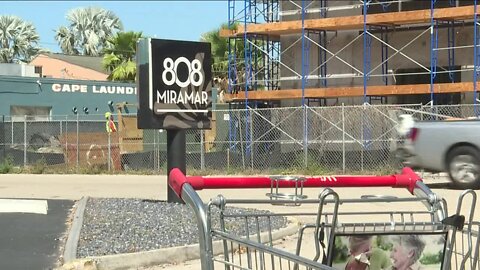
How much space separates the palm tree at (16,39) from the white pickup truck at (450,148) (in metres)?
51.8

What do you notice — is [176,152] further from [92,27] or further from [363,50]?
[92,27]

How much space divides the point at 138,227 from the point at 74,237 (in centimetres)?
100

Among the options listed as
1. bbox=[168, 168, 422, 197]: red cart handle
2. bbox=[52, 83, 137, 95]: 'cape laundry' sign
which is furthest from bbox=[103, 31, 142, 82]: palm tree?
bbox=[168, 168, 422, 197]: red cart handle

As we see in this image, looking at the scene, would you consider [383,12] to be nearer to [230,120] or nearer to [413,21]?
[413,21]

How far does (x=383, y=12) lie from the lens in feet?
88.5

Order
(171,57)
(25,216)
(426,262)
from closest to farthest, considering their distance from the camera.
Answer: (426,262) → (25,216) → (171,57)

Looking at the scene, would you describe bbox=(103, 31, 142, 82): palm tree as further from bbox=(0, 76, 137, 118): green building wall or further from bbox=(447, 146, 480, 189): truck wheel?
bbox=(447, 146, 480, 189): truck wheel

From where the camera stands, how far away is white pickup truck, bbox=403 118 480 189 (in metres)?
15.2

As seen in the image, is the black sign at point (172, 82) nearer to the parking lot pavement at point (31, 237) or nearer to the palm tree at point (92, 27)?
the parking lot pavement at point (31, 237)

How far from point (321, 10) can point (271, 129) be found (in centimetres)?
543

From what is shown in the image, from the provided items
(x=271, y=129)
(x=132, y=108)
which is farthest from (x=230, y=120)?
(x=132, y=108)

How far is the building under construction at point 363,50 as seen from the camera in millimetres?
25156

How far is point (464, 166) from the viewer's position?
611 inches

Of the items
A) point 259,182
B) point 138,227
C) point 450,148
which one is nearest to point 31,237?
point 138,227
